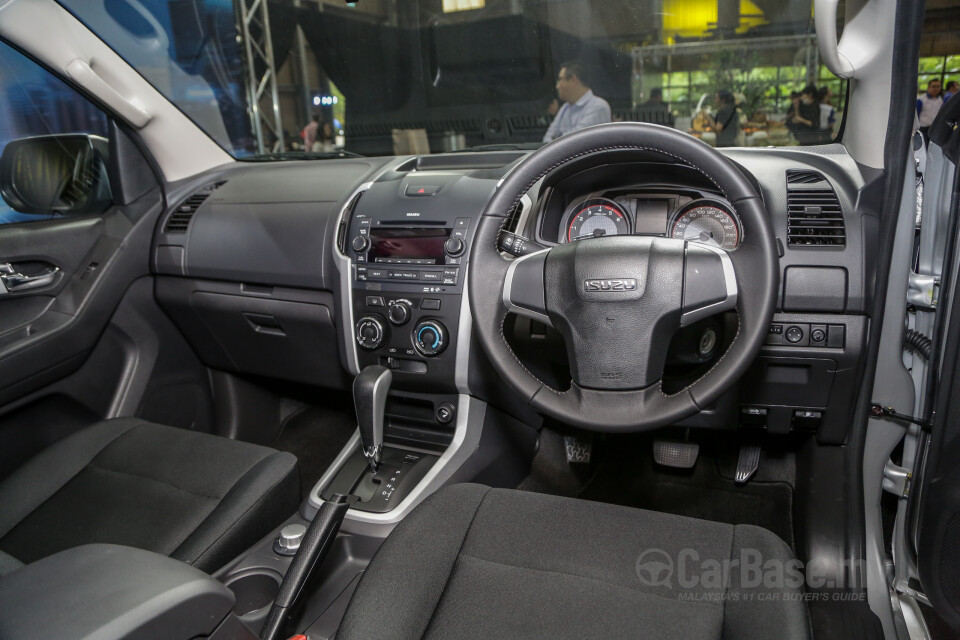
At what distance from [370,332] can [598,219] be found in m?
0.67

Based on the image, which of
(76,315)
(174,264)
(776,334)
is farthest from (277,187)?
(776,334)

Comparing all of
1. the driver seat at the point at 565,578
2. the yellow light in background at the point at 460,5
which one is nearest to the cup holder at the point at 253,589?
the driver seat at the point at 565,578

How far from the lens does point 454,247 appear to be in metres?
1.77

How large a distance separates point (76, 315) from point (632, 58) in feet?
6.08

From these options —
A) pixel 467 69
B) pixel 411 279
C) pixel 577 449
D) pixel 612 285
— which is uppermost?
pixel 467 69

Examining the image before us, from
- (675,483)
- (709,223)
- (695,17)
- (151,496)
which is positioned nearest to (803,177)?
(709,223)

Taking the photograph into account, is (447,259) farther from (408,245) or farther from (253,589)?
(253,589)

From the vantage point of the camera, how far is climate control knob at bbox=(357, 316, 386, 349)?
1872 millimetres

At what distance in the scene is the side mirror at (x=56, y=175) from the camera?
2.16m

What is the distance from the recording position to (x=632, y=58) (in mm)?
2027

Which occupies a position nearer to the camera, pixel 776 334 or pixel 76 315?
pixel 776 334

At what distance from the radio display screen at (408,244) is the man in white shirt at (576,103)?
1.81 ft

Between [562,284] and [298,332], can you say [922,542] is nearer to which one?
[562,284]

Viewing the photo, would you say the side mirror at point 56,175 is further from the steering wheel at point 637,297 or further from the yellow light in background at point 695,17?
the yellow light in background at point 695,17
